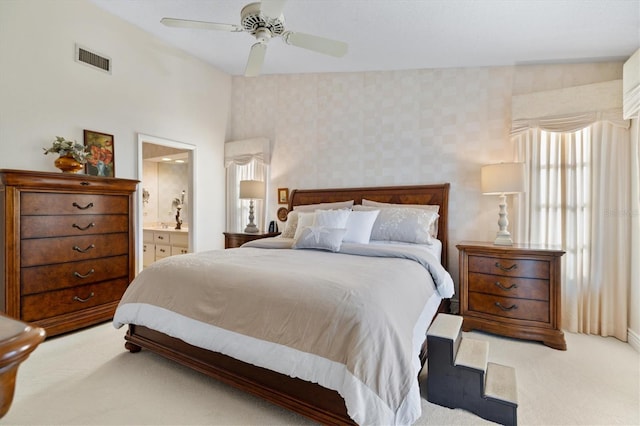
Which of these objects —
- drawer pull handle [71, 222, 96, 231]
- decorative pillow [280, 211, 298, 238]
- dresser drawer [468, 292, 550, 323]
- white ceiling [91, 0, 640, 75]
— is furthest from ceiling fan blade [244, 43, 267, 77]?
dresser drawer [468, 292, 550, 323]

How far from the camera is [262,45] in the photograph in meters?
2.55

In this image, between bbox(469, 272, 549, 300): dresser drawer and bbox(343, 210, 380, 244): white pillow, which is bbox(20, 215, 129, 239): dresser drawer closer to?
bbox(343, 210, 380, 244): white pillow

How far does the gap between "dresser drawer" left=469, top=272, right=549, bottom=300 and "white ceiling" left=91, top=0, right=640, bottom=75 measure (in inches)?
80.9

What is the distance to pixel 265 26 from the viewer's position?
2.33 metres

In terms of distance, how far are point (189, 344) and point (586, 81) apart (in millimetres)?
4052

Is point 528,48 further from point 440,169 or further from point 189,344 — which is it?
point 189,344

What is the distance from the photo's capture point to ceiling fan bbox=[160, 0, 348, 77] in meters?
2.15

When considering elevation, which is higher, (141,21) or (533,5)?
(141,21)

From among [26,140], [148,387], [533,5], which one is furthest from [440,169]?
[26,140]

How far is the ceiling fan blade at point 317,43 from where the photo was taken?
7.84 feet

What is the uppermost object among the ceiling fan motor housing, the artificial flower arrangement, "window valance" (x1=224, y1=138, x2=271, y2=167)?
the ceiling fan motor housing

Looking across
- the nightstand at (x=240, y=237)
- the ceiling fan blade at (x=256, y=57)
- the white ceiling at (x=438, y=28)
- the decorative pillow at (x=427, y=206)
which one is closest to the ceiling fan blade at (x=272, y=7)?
the ceiling fan blade at (x=256, y=57)

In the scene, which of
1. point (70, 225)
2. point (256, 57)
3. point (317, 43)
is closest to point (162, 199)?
point (70, 225)

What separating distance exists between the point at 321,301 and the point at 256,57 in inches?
86.0
